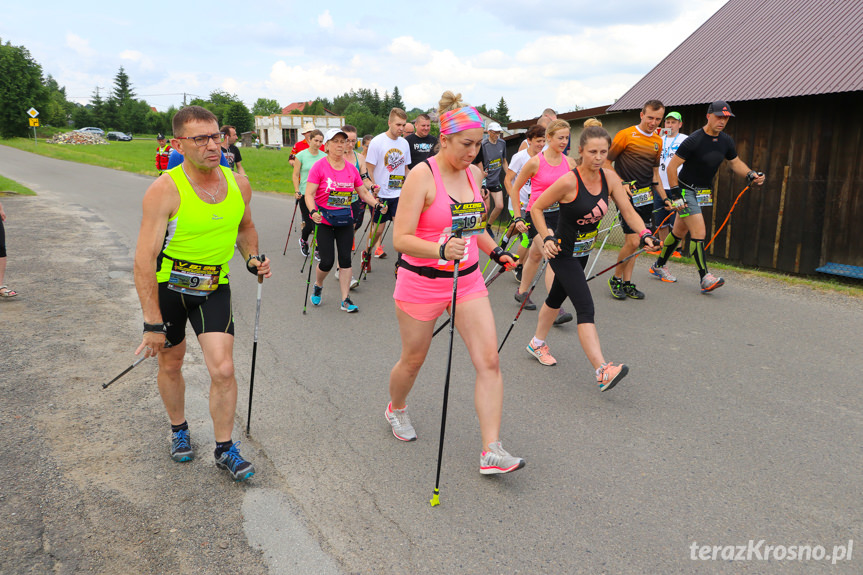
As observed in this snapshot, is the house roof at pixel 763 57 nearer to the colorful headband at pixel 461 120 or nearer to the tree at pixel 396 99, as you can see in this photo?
the colorful headband at pixel 461 120

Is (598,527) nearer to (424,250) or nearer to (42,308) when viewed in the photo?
(424,250)

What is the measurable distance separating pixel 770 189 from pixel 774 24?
12.8 feet

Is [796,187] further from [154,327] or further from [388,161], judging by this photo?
[154,327]

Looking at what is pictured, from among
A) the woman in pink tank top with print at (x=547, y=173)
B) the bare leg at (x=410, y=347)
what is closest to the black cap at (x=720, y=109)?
the woman in pink tank top with print at (x=547, y=173)

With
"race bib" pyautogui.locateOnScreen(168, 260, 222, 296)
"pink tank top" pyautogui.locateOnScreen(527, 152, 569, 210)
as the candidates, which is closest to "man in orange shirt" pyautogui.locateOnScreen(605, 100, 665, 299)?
"pink tank top" pyautogui.locateOnScreen(527, 152, 569, 210)

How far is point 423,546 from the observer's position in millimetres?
2896

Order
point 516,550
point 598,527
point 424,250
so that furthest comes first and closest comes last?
point 424,250 → point 598,527 → point 516,550

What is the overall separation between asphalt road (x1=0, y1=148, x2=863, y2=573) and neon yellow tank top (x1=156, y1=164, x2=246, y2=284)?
4.30 ft

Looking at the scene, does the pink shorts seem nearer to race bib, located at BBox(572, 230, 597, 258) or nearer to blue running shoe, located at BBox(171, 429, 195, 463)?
blue running shoe, located at BBox(171, 429, 195, 463)

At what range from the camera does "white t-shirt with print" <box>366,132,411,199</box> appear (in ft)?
28.9

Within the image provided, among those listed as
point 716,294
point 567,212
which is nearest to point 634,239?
point 716,294

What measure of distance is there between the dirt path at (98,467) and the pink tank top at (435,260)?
54.0 inches

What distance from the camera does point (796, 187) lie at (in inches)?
384

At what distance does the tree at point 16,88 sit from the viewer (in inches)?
2510
